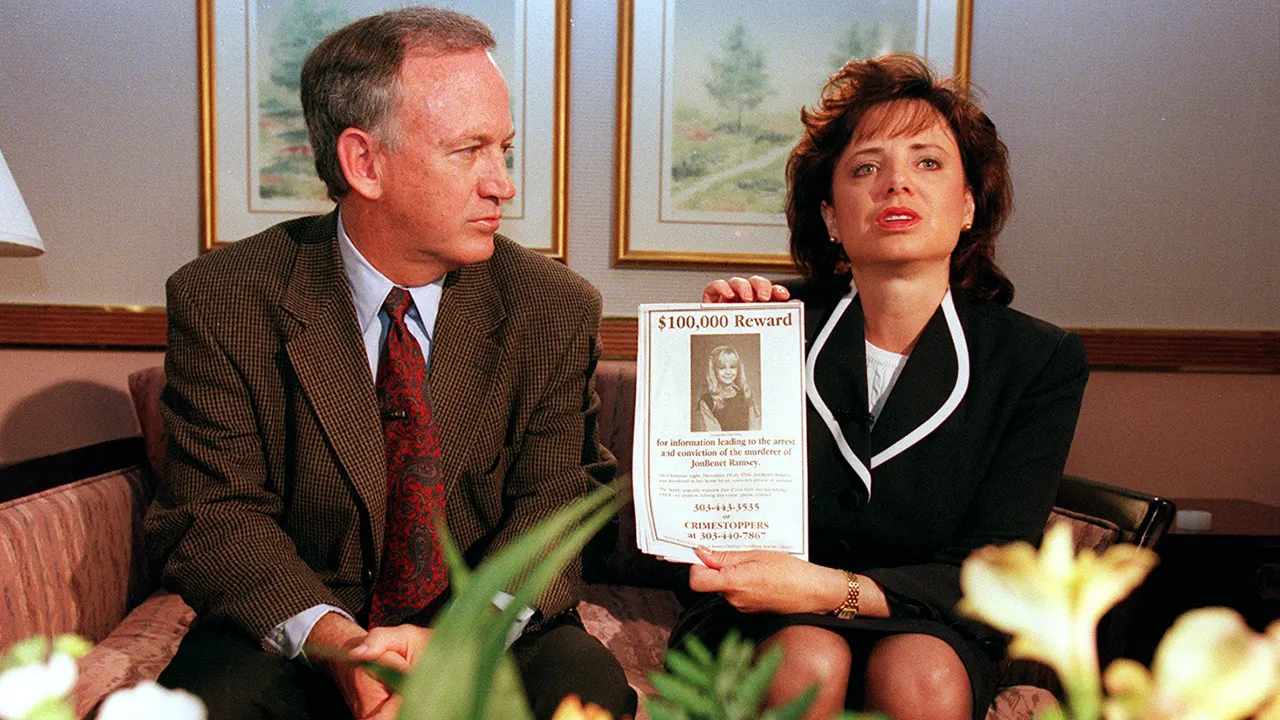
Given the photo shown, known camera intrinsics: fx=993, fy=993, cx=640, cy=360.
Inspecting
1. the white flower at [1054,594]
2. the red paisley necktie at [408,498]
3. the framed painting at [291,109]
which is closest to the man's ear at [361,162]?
the red paisley necktie at [408,498]

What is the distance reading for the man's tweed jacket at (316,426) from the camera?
5.26ft

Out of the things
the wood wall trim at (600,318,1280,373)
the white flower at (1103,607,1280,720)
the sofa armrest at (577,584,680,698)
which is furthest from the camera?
the wood wall trim at (600,318,1280,373)

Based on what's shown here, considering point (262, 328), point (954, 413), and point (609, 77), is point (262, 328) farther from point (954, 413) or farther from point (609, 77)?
point (609, 77)

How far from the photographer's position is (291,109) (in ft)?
9.09

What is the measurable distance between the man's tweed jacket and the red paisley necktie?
29mm

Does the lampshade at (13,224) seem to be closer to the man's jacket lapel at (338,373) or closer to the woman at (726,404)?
the man's jacket lapel at (338,373)

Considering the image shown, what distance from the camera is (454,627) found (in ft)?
1.32

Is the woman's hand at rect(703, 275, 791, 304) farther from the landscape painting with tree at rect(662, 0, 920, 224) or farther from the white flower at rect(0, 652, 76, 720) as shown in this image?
the white flower at rect(0, 652, 76, 720)

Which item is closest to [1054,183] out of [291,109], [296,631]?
[291,109]

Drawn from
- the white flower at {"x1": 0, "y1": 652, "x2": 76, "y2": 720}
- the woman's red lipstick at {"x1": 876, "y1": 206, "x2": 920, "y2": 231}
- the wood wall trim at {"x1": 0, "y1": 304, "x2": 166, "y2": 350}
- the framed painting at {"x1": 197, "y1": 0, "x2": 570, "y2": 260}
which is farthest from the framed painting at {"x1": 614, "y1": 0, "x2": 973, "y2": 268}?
the white flower at {"x1": 0, "y1": 652, "x2": 76, "y2": 720}

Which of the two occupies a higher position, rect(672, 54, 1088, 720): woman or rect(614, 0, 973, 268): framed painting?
rect(614, 0, 973, 268): framed painting

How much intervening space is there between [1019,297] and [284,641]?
90.9 inches

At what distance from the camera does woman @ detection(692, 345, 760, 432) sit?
151 centimetres

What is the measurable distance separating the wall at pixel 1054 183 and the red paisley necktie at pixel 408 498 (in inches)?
48.7
